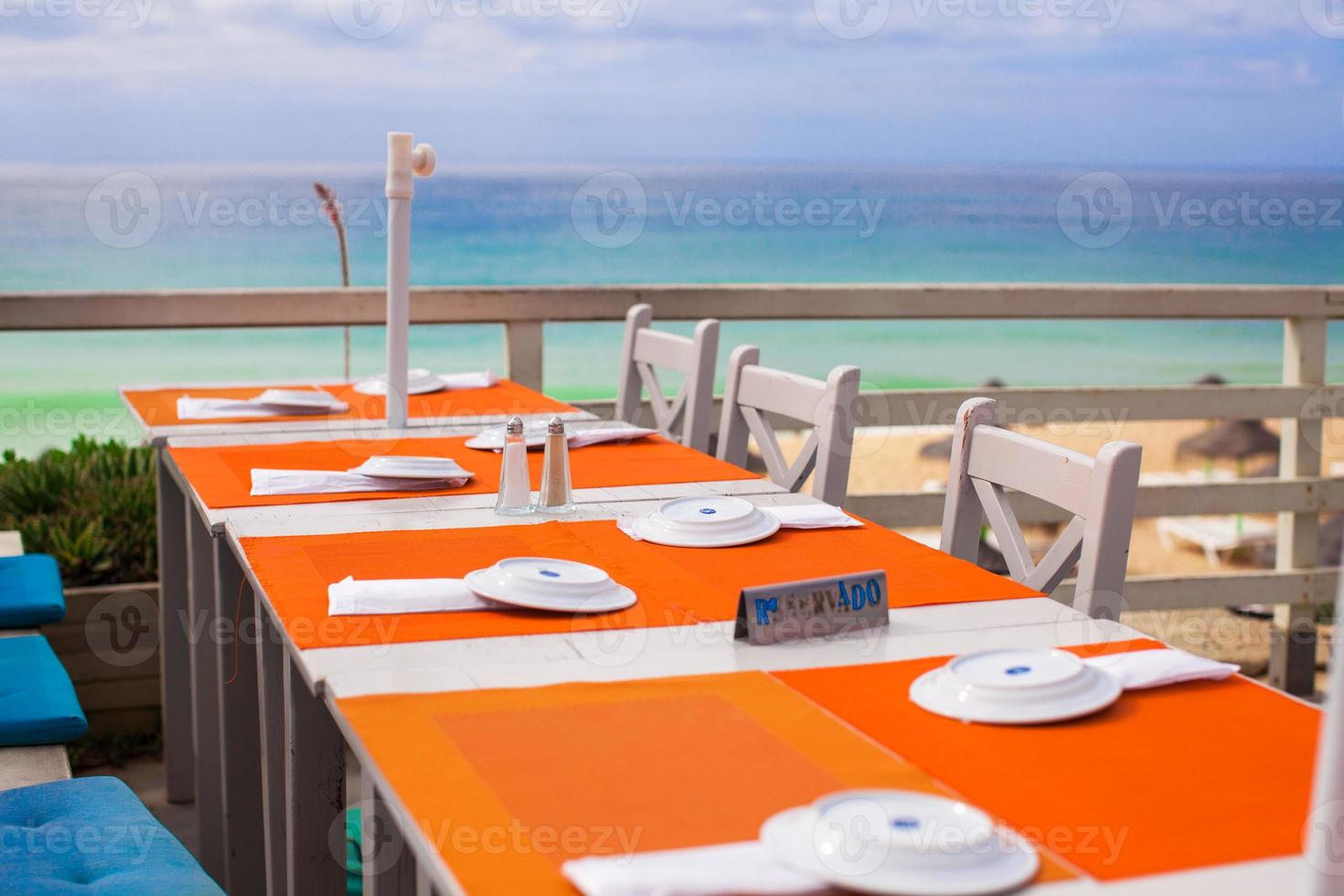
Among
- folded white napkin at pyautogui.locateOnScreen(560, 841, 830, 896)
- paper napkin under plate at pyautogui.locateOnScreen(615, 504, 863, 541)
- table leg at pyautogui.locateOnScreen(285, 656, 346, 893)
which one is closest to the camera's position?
folded white napkin at pyautogui.locateOnScreen(560, 841, 830, 896)

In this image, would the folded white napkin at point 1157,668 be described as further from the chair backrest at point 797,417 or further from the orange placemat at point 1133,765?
the chair backrest at point 797,417

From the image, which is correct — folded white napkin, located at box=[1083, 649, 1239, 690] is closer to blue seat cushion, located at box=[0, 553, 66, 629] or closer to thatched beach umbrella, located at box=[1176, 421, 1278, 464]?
blue seat cushion, located at box=[0, 553, 66, 629]

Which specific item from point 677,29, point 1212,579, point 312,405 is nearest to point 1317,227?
point 677,29

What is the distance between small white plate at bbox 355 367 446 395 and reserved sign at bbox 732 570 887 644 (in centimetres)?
165

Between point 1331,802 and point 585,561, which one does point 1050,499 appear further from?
point 1331,802

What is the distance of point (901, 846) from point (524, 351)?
2.58m

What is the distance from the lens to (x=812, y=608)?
4.15 ft

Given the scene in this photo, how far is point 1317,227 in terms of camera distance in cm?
2309

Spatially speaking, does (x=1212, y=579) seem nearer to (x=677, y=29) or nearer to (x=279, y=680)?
(x=279, y=680)

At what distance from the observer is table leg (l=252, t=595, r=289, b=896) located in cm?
162
